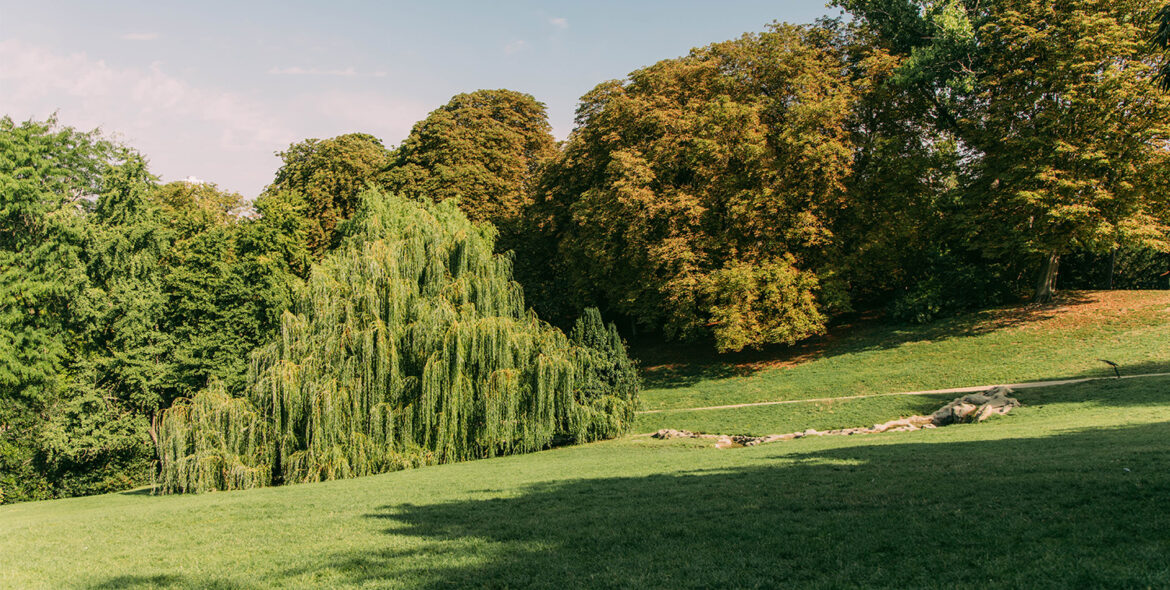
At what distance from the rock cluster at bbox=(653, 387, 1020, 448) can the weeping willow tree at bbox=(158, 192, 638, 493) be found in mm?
5002

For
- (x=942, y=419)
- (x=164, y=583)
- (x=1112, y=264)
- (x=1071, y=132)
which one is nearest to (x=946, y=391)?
(x=942, y=419)

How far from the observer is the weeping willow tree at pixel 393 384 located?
19344 millimetres

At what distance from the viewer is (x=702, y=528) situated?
8.20 metres

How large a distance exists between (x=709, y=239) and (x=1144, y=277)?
21.5 metres

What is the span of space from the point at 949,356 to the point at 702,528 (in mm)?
24993

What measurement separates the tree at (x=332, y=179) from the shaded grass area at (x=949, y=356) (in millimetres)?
22413

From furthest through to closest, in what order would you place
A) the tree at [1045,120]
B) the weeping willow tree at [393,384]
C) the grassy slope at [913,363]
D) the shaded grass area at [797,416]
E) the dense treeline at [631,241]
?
the tree at [1045,120], the grassy slope at [913,363], the shaded grass area at [797,416], the dense treeline at [631,241], the weeping willow tree at [393,384]

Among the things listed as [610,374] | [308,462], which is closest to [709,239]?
[610,374]

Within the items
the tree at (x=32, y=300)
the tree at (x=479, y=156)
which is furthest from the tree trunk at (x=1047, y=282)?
the tree at (x=32, y=300)

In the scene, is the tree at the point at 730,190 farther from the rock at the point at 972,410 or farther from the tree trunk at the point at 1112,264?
the tree trunk at the point at 1112,264

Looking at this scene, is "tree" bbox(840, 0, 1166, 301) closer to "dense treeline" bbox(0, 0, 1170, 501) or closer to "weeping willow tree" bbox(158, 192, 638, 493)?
"dense treeline" bbox(0, 0, 1170, 501)

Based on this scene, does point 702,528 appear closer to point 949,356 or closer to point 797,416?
point 797,416

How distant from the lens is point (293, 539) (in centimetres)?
959

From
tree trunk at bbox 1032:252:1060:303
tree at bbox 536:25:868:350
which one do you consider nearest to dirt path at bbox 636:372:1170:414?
tree at bbox 536:25:868:350
